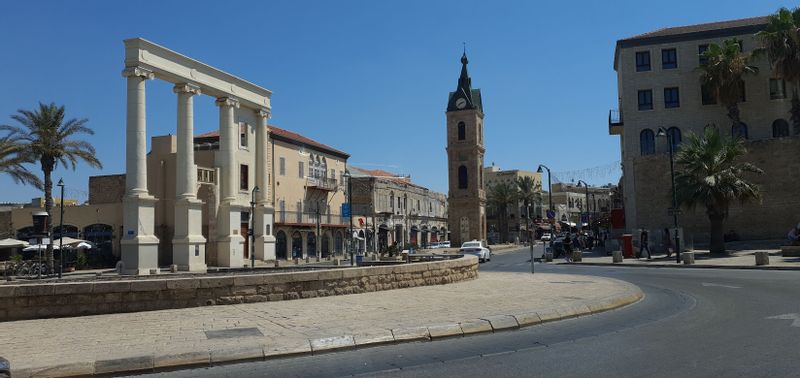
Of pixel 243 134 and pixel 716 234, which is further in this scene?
pixel 243 134

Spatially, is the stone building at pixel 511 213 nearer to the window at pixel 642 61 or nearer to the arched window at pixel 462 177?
Result: the arched window at pixel 462 177

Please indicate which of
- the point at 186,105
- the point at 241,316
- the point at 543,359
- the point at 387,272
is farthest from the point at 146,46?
the point at 543,359

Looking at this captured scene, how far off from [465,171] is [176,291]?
7880 centimetres

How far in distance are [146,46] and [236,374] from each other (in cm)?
3250

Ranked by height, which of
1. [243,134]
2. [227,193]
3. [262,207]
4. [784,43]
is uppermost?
[784,43]

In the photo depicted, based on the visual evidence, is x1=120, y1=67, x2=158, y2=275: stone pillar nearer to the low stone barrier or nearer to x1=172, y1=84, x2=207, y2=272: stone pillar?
x1=172, y1=84, x2=207, y2=272: stone pillar

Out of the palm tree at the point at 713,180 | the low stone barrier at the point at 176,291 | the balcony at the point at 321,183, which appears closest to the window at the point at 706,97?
the palm tree at the point at 713,180

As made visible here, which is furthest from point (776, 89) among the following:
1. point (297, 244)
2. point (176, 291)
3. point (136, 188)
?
point (176, 291)

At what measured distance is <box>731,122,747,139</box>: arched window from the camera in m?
49.0

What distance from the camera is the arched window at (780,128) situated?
50281 mm

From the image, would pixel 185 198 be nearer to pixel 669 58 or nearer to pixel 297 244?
pixel 297 244

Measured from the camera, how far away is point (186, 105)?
39281 millimetres

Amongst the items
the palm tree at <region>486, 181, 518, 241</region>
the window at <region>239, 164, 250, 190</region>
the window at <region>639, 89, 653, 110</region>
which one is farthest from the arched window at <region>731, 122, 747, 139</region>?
the palm tree at <region>486, 181, 518, 241</region>

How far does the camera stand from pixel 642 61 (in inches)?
2072
